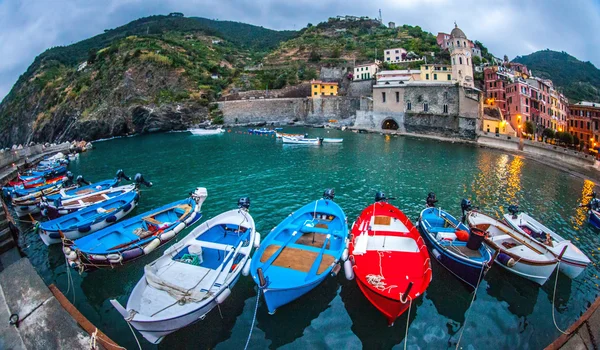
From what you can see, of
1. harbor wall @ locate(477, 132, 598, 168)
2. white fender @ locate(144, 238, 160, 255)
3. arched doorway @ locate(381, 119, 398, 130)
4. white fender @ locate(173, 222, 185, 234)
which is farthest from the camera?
arched doorway @ locate(381, 119, 398, 130)

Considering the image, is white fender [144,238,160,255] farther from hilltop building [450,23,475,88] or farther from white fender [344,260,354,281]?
hilltop building [450,23,475,88]

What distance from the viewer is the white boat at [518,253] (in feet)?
28.5

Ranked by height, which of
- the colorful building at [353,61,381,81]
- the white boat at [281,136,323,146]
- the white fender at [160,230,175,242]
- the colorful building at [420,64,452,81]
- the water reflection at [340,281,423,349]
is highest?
the colorful building at [353,61,381,81]

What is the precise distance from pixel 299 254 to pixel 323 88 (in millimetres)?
60511

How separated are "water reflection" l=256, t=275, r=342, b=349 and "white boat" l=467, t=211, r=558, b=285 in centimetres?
532

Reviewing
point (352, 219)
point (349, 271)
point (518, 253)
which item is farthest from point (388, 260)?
point (352, 219)

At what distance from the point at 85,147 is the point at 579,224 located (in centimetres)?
5482

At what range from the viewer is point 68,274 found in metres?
9.90

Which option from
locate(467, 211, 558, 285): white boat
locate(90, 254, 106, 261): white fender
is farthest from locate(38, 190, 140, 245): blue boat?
locate(467, 211, 558, 285): white boat

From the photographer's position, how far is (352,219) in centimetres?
1425

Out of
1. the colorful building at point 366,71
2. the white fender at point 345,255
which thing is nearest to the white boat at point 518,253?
the white fender at point 345,255

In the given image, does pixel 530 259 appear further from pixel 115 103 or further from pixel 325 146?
pixel 115 103

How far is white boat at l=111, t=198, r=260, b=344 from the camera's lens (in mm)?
6316

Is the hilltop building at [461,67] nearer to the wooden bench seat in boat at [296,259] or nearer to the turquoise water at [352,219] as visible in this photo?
the turquoise water at [352,219]
